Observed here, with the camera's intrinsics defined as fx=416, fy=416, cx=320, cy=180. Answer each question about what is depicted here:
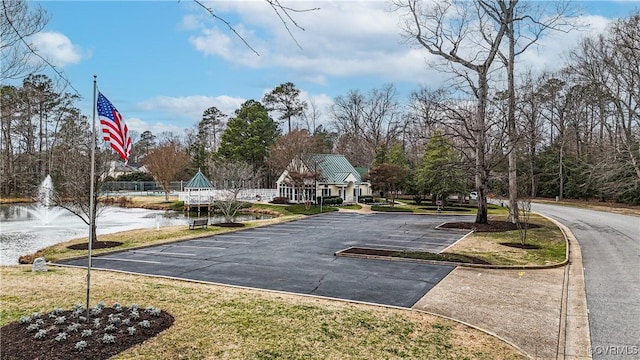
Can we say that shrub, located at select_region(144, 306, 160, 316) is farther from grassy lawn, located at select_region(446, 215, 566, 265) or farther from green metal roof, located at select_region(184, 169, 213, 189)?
green metal roof, located at select_region(184, 169, 213, 189)

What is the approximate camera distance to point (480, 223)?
73.1 ft

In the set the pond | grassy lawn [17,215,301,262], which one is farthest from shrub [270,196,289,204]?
grassy lawn [17,215,301,262]

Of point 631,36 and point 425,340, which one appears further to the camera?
point 631,36

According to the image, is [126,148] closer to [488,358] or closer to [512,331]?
[488,358]

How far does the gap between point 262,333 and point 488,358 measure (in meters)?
3.24

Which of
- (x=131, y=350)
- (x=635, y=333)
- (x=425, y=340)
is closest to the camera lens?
(x=131, y=350)

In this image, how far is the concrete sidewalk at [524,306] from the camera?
21.3ft

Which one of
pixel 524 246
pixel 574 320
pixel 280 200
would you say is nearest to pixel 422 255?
pixel 524 246

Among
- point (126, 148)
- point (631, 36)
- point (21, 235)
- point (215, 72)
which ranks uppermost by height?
point (631, 36)

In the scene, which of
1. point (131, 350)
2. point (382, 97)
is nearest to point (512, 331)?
point (131, 350)

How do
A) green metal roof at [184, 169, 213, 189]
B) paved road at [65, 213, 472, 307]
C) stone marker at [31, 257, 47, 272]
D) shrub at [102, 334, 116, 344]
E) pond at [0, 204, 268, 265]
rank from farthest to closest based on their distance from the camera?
green metal roof at [184, 169, 213, 189], pond at [0, 204, 268, 265], stone marker at [31, 257, 47, 272], paved road at [65, 213, 472, 307], shrub at [102, 334, 116, 344]

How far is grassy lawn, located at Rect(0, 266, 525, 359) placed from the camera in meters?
5.71

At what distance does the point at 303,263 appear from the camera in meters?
12.8

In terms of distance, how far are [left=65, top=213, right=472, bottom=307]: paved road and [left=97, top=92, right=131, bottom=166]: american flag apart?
15.5 ft
